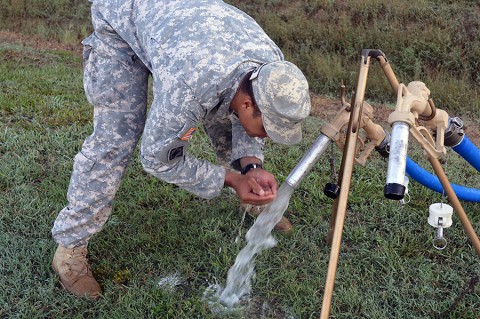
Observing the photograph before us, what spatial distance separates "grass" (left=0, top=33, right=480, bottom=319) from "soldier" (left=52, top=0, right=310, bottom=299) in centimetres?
24

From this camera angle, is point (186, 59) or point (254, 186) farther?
point (254, 186)

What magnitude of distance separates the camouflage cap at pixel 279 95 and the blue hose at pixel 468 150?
873mm

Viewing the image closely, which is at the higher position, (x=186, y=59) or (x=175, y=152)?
(x=186, y=59)

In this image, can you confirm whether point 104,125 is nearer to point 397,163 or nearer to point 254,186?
A: point 254,186

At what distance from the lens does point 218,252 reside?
329cm

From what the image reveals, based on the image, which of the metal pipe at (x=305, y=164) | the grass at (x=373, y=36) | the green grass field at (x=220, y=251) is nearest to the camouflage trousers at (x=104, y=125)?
the green grass field at (x=220, y=251)

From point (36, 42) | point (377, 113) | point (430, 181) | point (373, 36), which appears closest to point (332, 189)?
point (430, 181)

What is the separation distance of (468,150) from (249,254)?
128 cm

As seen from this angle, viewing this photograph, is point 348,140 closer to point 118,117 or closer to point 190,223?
point 118,117

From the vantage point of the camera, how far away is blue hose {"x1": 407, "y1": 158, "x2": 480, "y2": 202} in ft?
10.5

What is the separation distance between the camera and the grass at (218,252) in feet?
9.57

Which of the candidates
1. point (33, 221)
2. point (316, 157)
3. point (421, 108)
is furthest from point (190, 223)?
point (421, 108)

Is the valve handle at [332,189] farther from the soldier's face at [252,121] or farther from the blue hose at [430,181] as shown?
the blue hose at [430,181]

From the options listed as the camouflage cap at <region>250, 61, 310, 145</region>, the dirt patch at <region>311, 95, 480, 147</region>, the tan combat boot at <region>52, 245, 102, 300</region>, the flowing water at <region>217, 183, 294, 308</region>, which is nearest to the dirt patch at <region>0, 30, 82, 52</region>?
the dirt patch at <region>311, 95, 480, 147</region>
